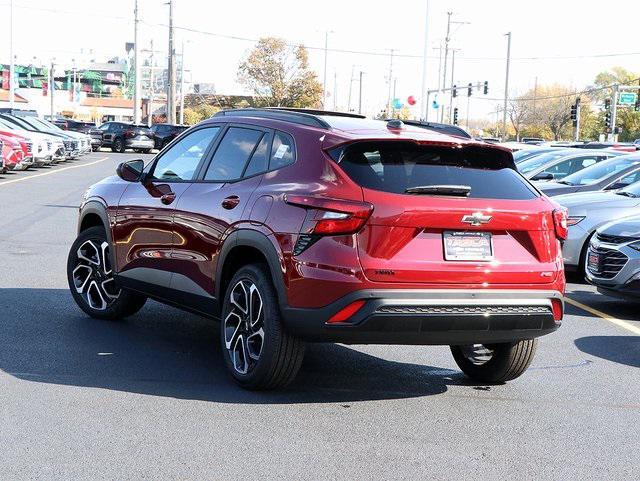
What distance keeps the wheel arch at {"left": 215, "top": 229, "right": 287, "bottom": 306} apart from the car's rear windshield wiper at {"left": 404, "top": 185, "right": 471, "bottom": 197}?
0.88 metres

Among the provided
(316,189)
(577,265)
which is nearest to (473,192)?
(316,189)

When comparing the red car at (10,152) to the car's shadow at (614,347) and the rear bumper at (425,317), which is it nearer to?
the car's shadow at (614,347)

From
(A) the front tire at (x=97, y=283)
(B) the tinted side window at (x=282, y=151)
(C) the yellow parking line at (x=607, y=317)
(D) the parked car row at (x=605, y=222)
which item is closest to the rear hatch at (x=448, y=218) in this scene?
(B) the tinted side window at (x=282, y=151)

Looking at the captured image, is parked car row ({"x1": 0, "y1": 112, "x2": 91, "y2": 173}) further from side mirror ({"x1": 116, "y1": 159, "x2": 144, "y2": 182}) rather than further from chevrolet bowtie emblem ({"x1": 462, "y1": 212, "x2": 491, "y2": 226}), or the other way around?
chevrolet bowtie emblem ({"x1": 462, "y1": 212, "x2": 491, "y2": 226})

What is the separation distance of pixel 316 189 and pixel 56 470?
2182mm

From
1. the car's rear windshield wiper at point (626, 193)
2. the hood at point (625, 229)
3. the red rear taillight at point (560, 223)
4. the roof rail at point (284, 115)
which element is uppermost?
the roof rail at point (284, 115)

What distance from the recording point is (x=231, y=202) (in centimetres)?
677

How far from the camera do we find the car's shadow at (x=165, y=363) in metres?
6.53

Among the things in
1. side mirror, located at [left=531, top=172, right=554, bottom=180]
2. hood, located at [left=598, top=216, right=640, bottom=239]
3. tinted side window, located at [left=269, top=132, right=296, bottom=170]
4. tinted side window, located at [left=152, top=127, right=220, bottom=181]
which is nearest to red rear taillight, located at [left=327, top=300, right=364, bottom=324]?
tinted side window, located at [left=269, top=132, right=296, bottom=170]

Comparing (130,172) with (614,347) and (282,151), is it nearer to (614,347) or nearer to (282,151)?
(282,151)

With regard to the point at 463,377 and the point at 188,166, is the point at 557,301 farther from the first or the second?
the point at 188,166

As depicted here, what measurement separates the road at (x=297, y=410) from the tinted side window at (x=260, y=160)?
1.37 meters

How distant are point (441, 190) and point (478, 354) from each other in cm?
152

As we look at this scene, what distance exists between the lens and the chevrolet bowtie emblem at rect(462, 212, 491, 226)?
238 inches
